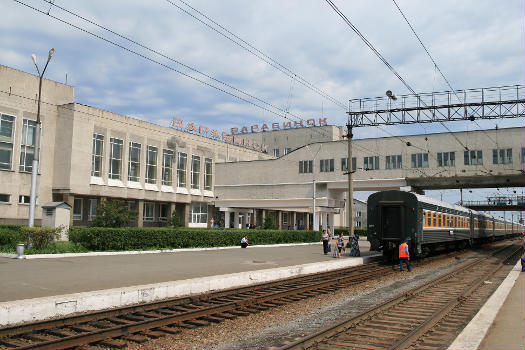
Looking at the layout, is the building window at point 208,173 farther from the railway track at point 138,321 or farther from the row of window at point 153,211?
the railway track at point 138,321

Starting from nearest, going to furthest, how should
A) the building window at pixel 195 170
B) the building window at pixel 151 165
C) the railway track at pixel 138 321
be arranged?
the railway track at pixel 138 321 → the building window at pixel 151 165 → the building window at pixel 195 170

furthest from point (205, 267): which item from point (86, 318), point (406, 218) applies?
point (406, 218)

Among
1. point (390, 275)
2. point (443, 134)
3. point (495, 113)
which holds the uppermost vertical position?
point (443, 134)

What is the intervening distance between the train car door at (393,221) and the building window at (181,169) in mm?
37515

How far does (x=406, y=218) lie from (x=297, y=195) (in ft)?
122

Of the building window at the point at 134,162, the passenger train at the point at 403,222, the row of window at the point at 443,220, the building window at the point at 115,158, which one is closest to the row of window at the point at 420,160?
the row of window at the point at 443,220

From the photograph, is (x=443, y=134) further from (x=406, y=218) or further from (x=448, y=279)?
(x=448, y=279)

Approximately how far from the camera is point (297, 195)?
57.6 meters

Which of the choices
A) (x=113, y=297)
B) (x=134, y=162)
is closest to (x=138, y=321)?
(x=113, y=297)

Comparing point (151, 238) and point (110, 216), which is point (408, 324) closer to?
point (151, 238)

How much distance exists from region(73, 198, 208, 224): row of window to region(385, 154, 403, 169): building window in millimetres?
24582

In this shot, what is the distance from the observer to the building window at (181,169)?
5512 centimetres

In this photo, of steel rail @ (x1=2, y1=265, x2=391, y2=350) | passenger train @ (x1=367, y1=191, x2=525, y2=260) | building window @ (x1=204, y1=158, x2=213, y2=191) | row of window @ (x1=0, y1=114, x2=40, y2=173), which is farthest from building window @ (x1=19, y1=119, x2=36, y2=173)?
steel rail @ (x1=2, y1=265, x2=391, y2=350)

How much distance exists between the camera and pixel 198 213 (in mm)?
59844
